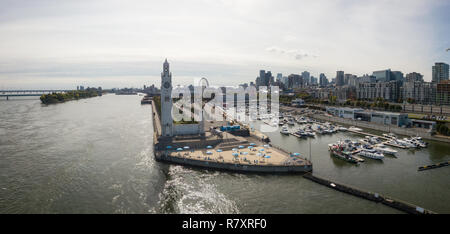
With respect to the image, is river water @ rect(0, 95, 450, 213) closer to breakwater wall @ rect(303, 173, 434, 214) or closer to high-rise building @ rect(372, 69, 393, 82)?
breakwater wall @ rect(303, 173, 434, 214)

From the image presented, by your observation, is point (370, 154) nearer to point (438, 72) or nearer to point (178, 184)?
point (178, 184)

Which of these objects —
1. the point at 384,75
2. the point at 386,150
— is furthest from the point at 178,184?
the point at 384,75

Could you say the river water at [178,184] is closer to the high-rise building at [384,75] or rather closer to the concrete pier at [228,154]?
the concrete pier at [228,154]

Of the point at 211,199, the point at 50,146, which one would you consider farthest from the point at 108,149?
the point at 211,199

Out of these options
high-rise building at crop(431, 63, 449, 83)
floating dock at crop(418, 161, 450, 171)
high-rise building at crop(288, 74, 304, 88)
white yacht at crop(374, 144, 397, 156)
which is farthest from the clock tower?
high-rise building at crop(288, 74, 304, 88)

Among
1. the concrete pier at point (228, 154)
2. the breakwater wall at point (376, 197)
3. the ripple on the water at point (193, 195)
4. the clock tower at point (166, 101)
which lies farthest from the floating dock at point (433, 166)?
the clock tower at point (166, 101)
